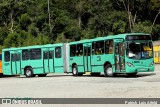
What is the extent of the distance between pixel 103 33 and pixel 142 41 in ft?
167

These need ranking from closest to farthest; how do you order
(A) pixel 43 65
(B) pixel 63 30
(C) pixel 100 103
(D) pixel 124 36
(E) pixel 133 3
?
(C) pixel 100 103 → (D) pixel 124 36 → (A) pixel 43 65 → (E) pixel 133 3 → (B) pixel 63 30

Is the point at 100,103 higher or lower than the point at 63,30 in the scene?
lower

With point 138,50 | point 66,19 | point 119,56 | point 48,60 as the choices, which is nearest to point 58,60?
point 48,60

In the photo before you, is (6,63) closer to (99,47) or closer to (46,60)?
(46,60)

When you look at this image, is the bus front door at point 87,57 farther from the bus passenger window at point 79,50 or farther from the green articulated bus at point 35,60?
the green articulated bus at point 35,60

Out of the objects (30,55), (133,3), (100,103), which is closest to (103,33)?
(133,3)

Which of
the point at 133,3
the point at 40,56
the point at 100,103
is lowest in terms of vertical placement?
the point at 100,103

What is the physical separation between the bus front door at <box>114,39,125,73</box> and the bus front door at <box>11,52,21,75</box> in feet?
37.5

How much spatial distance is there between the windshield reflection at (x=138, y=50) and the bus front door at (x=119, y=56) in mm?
443

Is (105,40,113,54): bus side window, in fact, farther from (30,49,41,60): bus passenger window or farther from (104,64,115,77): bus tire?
(30,49,41,60): bus passenger window

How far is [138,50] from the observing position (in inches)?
1056

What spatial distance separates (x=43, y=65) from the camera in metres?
34.8

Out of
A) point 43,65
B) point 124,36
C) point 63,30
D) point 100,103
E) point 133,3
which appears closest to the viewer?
point 100,103

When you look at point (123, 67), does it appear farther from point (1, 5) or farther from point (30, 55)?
point (1, 5)
